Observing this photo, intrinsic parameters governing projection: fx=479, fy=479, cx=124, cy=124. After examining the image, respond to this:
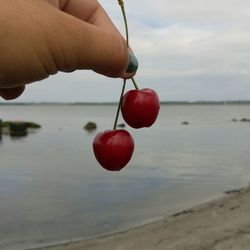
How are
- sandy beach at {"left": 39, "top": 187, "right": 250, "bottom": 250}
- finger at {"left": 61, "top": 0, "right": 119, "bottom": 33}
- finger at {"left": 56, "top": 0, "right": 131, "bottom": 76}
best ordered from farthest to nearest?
sandy beach at {"left": 39, "top": 187, "right": 250, "bottom": 250} → finger at {"left": 61, "top": 0, "right": 119, "bottom": 33} → finger at {"left": 56, "top": 0, "right": 131, "bottom": 76}

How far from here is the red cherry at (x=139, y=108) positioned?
1.64m

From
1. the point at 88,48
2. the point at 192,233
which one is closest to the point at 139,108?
the point at 88,48

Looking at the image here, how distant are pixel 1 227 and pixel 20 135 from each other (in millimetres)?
45575

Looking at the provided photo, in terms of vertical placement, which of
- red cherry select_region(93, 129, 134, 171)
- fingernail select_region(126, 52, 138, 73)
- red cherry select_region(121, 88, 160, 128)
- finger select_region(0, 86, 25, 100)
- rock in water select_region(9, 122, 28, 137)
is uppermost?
fingernail select_region(126, 52, 138, 73)

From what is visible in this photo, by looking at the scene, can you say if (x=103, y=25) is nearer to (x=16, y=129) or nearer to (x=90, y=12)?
(x=90, y=12)

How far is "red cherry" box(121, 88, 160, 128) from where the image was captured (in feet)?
5.38

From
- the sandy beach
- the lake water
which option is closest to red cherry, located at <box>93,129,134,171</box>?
the sandy beach

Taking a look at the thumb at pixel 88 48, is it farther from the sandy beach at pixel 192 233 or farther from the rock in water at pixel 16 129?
the rock in water at pixel 16 129

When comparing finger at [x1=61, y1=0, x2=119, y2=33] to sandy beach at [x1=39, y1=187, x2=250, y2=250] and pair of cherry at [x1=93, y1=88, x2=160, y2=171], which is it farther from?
sandy beach at [x1=39, y1=187, x2=250, y2=250]

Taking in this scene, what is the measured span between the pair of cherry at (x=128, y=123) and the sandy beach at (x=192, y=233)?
9.61m

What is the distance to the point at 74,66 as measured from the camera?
1665 mm

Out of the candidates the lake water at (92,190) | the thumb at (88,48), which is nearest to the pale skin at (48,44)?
the thumb at (88,48)

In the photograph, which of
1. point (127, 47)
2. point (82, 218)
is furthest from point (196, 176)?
point (127, 47)

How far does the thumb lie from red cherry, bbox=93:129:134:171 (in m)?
0.21
